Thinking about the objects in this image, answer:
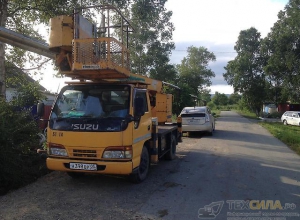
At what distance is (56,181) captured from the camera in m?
6.75

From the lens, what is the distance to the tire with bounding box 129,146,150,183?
21.0 feet

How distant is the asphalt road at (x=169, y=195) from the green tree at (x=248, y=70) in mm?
38896

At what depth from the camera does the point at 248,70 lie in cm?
4544

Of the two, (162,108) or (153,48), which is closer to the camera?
(162,108)

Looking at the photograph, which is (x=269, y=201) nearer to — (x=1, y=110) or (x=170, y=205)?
(x=170, y=205)

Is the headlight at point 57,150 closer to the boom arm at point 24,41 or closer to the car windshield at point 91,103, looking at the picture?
the car windshield at point 91,103

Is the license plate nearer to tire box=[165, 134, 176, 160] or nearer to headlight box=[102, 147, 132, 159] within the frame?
headlight box=[102, 147, 132, 159]

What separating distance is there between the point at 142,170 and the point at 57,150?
1.92 metres

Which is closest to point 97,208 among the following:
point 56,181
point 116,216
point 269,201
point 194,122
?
point 116,216

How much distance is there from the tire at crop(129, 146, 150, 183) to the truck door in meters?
0.37

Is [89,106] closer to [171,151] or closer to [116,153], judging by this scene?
[116,153]

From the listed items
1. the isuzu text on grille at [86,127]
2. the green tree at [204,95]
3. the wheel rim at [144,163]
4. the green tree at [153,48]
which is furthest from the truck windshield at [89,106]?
the green tree at [204,95]

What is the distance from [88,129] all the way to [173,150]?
14.6ft

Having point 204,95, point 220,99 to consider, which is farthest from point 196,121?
point 220,99
